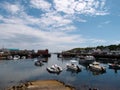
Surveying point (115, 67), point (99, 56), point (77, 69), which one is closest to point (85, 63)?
point (115, 67)

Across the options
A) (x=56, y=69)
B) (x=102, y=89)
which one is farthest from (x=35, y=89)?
(x=56, y=69)

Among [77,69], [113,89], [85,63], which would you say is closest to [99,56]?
[85,63]

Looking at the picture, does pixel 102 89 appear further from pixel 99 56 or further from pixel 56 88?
pixel 99 56

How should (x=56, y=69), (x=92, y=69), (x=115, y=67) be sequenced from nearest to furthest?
(x=56, y=69), (x=92, y=69), (x=115, y=67)

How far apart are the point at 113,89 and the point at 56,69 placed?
33699 mm

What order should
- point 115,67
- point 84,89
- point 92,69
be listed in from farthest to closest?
point 115,67 → point 92,69 → point 84,89

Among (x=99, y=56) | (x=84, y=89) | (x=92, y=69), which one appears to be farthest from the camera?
(x=99, y=56)

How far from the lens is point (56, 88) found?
1618 inches

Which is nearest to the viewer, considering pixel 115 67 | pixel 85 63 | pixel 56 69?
pixel 56 69

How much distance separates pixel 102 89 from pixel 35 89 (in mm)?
14580

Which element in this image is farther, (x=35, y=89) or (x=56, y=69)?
(x=56, y=69)

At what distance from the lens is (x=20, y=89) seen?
4047 centimetres

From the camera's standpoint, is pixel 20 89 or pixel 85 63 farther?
pixel 85 63

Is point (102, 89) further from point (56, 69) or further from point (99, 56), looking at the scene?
point (99, 56)
